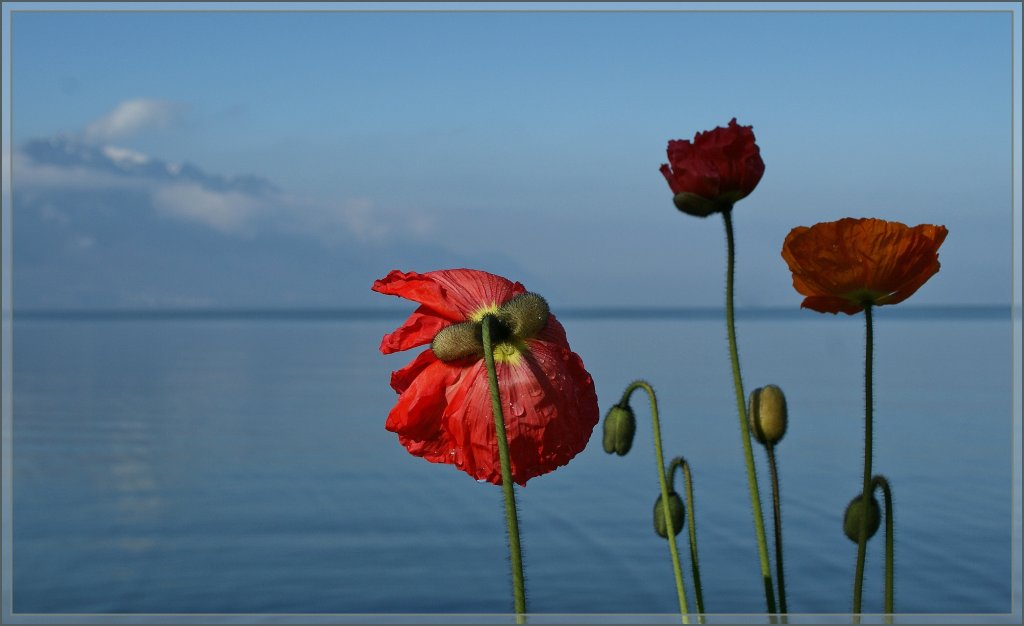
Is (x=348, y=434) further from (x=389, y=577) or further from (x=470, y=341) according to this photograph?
(x=470, y=341)

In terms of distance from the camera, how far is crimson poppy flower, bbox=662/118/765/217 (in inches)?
56.7

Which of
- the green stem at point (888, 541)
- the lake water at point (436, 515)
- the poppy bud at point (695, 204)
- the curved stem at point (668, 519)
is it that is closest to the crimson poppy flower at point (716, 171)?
the poppy bud at point (695, 204)

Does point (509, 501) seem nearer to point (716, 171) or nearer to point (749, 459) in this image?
point (749, 459)

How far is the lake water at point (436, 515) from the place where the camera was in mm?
6320

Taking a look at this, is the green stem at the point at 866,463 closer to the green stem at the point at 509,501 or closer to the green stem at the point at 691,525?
the green stem at the point at 691,525

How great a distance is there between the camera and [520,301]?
4.08 ft

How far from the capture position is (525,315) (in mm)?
1231

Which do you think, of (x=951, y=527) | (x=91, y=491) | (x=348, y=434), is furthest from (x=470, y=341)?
(x=348, y=434)

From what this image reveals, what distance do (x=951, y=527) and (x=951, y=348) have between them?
2283 centimetres

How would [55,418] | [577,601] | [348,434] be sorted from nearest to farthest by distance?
[577,601], [348,434], [55,418]

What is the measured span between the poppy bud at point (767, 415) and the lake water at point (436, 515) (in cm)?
25

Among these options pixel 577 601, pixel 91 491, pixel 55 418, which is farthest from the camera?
pixel 55 418

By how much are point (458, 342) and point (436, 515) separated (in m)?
7.12

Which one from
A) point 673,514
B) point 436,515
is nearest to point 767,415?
point 673,514
